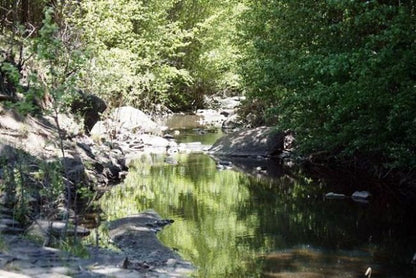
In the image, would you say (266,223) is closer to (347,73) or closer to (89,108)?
(347,73)

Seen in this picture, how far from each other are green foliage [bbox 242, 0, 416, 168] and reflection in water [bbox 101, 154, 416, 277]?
1773mm

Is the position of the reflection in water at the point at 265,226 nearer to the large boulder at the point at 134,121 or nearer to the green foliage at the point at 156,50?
the green foliage at the point at 156,50

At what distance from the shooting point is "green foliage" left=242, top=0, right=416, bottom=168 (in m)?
11.8

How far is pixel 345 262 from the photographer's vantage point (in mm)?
9344

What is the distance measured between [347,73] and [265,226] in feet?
14.4

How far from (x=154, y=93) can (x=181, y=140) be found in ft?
22.8

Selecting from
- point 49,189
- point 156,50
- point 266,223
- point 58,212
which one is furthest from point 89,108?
point 156,50

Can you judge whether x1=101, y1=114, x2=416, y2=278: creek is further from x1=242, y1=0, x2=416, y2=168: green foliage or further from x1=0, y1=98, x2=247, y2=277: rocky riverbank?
x1=242, y1=0, x2=416, y2=168: green foliage

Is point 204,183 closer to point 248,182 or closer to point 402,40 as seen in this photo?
point 248,182

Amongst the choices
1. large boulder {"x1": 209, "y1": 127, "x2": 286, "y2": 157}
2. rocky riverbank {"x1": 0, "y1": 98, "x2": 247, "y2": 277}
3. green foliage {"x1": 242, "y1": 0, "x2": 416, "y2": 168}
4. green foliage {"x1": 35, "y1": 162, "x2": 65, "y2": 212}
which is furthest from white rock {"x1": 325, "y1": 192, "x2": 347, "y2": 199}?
green foliage {"x1": 35, "y1": 162, "x2": 65, "y2": 212}

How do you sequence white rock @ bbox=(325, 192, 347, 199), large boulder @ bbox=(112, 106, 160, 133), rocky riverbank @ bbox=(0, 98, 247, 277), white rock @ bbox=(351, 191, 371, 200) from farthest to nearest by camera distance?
large boulder @ bbox=(112, 106, 160, 133) < white rock @ bbox=(325, 192, 347, 199) < white rock @ bbox=(351, 191, 371, 200) < rocky riverbank @ bbox=(0, 98, 247, 277)

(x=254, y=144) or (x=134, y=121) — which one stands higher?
(x=134, y=121)

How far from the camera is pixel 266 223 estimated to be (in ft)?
40.3

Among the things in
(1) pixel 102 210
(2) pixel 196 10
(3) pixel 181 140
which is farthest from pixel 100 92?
(2) pixel 196 10
